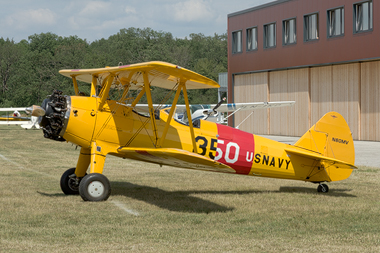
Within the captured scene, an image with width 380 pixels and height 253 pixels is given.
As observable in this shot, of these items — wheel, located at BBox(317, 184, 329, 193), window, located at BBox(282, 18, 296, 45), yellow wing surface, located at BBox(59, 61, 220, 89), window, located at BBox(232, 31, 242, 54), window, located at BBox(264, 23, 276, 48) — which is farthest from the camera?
window, located at BBox(232, 31, 242, 54)

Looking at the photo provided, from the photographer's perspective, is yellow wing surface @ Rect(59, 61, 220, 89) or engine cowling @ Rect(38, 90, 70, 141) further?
engine cowling @ Rect(38, 90, 70, 141)

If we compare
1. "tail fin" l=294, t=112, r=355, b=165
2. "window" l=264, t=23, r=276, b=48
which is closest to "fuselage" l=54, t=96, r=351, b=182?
"tail fin" l=294, t=112, r=355, b=165

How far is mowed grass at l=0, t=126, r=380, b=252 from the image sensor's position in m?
5.59

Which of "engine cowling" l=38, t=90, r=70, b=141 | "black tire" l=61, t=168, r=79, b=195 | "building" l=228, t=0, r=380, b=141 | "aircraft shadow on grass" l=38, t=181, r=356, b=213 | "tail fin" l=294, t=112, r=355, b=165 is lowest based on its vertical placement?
"aircraft shadow on grass" l=38, t=181, r=356, b=213

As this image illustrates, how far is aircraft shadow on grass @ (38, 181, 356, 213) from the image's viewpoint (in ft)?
25.9

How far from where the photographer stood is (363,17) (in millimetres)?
25359

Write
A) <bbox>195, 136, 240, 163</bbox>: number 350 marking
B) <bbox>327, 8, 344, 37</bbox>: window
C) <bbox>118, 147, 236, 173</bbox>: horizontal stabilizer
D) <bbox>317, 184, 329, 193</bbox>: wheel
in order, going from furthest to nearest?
<bbox>327, 8, 344, 37</bbox>: window, <bbox>317, 184, 329, 193</bbox>: wheel, <bbox>195, 136, 240, 163</bbox>: number 350 marking, <bbox>118, 147, 236, 173</bbox>: horizontal stabilizer

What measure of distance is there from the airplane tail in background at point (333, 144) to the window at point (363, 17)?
17.4 meters

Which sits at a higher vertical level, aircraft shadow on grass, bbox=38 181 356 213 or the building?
the building

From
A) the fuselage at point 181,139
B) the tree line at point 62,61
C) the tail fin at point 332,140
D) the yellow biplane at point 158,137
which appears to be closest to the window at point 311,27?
the tail fin at point 332,140

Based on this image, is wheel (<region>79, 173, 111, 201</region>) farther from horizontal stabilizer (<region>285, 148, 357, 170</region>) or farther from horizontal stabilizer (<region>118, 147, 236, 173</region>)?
horizontal stabilizer (<region>285, 148, 357, 170</region>)

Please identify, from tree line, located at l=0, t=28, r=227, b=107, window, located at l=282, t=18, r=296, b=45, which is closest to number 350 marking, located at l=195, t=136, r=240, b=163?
window, located at l=282, t=18, r=296, b=45

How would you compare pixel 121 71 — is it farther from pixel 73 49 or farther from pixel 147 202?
pixel 73 49

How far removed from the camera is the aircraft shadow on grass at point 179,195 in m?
7.88
